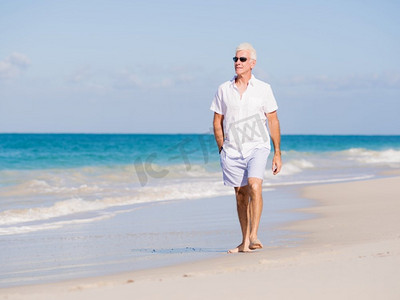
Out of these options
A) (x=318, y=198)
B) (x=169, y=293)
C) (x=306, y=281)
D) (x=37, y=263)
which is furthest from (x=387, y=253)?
(x=318, y=198)

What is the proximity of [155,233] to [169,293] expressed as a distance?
4.25 meters

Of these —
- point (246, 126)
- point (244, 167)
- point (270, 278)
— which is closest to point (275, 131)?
point (246, 126)

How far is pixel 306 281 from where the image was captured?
4.00 meters

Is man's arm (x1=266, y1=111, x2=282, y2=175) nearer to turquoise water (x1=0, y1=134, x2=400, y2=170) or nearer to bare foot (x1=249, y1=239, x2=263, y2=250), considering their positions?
bare foot (x1=249, y1=239, x2=263, y2=250)

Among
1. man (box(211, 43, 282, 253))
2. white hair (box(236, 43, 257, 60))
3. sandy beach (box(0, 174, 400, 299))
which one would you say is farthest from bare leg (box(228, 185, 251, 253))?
white hair (box(236, 43, 257, 60))

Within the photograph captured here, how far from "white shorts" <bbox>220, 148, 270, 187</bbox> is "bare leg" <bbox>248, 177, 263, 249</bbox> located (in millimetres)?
69

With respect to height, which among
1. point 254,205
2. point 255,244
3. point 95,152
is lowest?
point 95,152

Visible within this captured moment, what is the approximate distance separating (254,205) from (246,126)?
732 millimetres

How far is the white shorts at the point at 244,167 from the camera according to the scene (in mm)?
5855

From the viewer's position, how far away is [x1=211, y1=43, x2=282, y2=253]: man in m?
5.81

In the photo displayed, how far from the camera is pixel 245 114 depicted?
19.0ft

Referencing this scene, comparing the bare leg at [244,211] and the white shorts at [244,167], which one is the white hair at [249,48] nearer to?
the white shorts at [244,167]

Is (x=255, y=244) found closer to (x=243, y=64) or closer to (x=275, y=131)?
(x=275, y=131)

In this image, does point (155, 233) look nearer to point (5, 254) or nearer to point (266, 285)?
point (5, 254)
